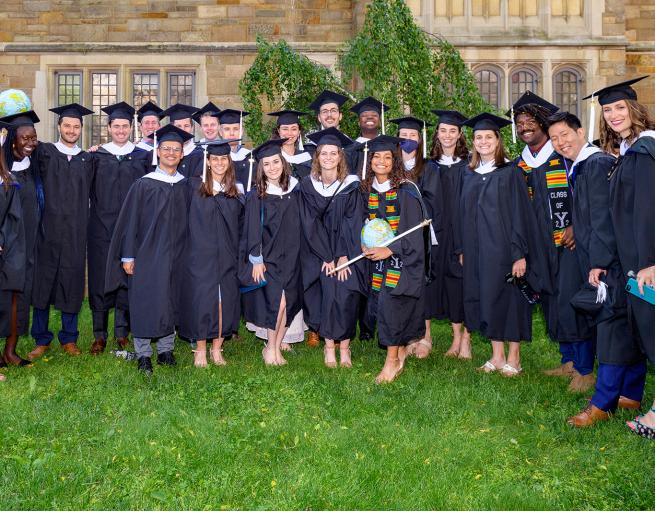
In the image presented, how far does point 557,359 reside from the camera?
6.95 meters

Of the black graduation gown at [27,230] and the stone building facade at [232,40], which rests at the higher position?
the stone building facade at [232,40]

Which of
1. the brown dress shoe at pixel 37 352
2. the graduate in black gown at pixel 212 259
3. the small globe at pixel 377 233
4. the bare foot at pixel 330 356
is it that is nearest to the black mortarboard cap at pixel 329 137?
the graduate in black gown at pixel 212 259

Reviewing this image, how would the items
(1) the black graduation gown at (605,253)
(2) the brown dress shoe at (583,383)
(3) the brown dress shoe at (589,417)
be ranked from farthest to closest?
(2) the brown dress shoe at (583,383)
(3) the brown dress shoe at (589,417)
(1) the black graduation gown at (605,253)

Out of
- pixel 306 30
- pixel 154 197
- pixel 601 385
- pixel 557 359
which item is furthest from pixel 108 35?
pixel 601 385

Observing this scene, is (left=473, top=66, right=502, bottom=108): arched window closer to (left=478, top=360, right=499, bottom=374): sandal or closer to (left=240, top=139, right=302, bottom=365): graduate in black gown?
(left=240, top=139, right=302, bottom=365): graduate in black gown

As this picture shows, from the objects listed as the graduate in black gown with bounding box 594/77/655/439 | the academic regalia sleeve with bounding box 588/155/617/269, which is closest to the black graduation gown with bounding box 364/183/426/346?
the academic regalia sleeve with bounding box 588/155/617/269

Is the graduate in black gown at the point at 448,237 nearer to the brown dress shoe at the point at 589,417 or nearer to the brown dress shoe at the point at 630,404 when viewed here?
the brown dress shoe at the point at 630,404

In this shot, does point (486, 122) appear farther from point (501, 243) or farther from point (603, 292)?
point (603, 292)

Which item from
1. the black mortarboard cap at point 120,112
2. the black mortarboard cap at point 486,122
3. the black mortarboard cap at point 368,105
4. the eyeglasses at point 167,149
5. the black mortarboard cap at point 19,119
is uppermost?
the black mortarboard cap at point 368,105

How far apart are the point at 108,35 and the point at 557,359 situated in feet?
27.8

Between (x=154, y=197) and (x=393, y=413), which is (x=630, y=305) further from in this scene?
(x=154, y=197)

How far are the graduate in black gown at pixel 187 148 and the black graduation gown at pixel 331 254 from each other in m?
1.41

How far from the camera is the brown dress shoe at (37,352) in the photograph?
22.2 feet

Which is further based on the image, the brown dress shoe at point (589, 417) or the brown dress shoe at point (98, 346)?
the brown dress shoe at point (98, 346)
